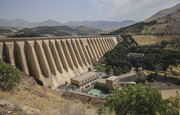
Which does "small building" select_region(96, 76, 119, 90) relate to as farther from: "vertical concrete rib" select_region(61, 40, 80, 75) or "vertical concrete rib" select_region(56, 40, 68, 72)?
"vertical concrete rib" select_region(56, 40, 68, 72)

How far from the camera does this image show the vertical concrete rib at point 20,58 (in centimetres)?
2713

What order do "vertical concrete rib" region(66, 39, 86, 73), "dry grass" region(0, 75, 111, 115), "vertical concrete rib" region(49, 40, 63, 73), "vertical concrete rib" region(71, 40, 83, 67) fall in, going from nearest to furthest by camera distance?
1. "dry grass" region(0, 75, 111, 115)
2. "vertical concrete rib" region(49, 40, 63, 73)
3. "vertical concrete rib" region(66, 39, 86, 73)
4. "vertical concrete rib" region(71, 40, 83, 67)

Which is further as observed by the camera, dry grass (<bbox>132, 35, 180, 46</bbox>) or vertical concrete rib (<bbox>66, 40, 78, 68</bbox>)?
dry grass (<bbox>132, 35, 180, 46</bbox>)

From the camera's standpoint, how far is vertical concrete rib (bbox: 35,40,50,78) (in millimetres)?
30781

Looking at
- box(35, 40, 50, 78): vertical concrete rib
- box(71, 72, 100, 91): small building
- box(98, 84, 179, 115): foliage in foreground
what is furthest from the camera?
box(71, 72, 100, 91): small building

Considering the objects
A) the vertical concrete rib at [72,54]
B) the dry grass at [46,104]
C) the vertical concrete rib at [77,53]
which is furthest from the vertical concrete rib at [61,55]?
the dry grass at [46,104]

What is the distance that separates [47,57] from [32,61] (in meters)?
5.28

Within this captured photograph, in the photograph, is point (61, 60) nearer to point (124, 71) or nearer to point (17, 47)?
point (17, 47)

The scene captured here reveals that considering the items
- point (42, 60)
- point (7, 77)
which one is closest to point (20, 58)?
point (42, 60)

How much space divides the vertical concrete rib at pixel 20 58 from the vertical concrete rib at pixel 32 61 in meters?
1.53

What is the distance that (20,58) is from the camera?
27.5 meters

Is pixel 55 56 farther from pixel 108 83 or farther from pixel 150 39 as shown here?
pixel 150 39

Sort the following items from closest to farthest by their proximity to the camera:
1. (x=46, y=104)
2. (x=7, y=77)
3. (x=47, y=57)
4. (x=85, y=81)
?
(x=46, y=104)
(x=7, y=77)
(x=47, y=57)
(x=85, y=81)

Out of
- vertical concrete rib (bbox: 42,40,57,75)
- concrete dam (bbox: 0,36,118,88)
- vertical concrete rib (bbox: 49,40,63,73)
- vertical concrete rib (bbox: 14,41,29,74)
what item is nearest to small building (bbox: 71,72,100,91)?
concrete dam (bbox: 0,36,118,88)
